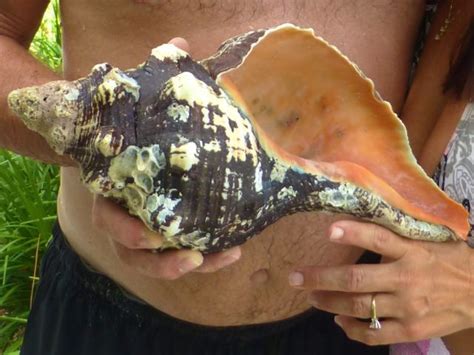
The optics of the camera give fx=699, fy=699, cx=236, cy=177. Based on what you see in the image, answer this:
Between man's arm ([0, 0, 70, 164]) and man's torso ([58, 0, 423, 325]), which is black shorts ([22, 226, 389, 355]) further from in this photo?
man's arm ([0, 0, 70, 164])

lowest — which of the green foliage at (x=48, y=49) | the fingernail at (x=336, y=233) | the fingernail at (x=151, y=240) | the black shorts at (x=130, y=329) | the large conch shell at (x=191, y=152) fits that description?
the black shorts at (x=130, y=329)

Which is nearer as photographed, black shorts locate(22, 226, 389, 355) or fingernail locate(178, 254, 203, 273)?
fingernail locate(178, 254, 203, 273)

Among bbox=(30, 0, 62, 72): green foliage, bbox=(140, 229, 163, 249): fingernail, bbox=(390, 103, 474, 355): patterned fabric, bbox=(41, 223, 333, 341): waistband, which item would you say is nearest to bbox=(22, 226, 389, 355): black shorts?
bbox=(41, 223, 333, 341): waistband

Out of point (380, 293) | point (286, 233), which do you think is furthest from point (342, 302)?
point (286, 233)

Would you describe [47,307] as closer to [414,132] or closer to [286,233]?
[286,233]

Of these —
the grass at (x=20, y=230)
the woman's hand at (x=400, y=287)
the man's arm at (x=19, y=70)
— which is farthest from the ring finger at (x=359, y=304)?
the grass at (x=20, y=230)

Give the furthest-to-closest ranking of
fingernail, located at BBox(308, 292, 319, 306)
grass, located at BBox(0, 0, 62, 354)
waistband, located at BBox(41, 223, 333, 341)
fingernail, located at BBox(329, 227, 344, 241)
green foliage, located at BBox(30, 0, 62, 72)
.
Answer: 1. green foliage, located at BBox(30, 0, 62, 72)
2. grass, located at BBox(0, 0, 62, 354)
3. waistband, located at BBox(41, 223, 333, 341)
4. fingernail, located at BBox(308, 292, 319, 306)
5. fingernail, located at BBox(329, 227, 344, 241)

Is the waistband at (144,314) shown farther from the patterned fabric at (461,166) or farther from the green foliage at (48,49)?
the green foliage at (48,49)
